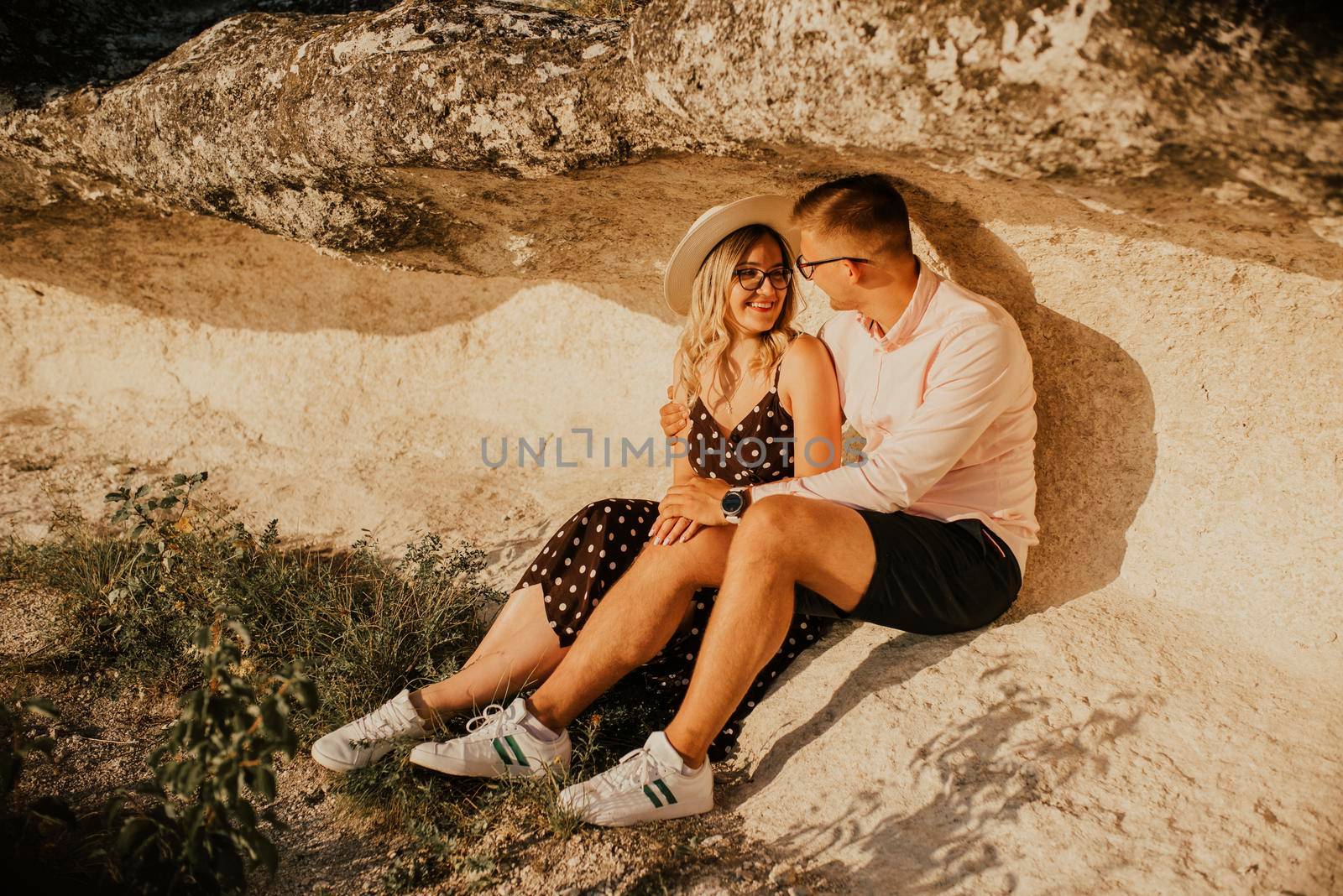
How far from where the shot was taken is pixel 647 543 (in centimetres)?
263

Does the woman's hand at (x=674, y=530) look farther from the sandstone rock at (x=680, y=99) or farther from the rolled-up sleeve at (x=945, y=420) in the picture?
the sandstone rock at (x=680, y=99)

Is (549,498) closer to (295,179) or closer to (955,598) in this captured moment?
(295,179)

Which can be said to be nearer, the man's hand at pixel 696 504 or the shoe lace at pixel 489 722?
the shoe lace at pixel 489 722

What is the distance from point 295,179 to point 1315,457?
3.62 meters

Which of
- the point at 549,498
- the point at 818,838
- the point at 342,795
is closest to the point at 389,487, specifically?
the point at 549,498

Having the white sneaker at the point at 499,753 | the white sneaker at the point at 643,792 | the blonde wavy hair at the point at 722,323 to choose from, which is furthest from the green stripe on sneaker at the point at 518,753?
the blonde wavy hair at the point at 722,323

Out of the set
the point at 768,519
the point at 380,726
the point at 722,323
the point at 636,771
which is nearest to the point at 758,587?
the point at 768,519

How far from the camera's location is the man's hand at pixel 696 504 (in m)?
2.51

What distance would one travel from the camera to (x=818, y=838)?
216 centimetres

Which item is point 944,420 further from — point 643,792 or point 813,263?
point 643,792

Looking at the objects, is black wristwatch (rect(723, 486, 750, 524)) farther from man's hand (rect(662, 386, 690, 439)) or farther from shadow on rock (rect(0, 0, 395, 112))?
shadow on rock (rect(0, 0, 395, 112))

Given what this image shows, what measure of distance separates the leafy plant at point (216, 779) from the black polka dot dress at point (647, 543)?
1.05 meters

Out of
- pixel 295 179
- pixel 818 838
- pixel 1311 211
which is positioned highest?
pixel 1311 211

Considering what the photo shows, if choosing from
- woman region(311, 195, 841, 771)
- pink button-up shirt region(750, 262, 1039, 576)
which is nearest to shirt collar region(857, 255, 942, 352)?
pink button-up shirt region(750, 262, 1039, 576)
